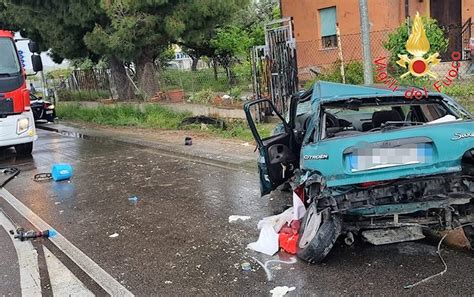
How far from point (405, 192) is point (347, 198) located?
0.50m

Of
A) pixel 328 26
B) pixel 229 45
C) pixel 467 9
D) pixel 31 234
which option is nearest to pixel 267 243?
pixel 31 234

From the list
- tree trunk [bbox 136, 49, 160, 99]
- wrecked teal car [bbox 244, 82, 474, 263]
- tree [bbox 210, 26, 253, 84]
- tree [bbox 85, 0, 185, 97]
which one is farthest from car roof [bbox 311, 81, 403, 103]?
tree [bbox 210, 26, 253, 84]

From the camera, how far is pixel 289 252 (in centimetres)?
466

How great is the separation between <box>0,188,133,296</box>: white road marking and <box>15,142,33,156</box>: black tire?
597 cm

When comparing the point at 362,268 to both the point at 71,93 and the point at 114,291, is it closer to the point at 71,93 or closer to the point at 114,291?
the point at 114,291

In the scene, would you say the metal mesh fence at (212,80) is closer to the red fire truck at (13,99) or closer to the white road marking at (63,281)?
the red fire truck at (13,99)

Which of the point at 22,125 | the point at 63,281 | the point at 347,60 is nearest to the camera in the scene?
the point at 63,281

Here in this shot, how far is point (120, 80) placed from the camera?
1966 centimetres

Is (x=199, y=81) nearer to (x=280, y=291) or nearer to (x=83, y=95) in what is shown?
(x=83, y=95)

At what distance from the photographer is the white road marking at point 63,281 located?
412 cm

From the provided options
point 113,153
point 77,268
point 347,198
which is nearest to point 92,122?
point 113,153

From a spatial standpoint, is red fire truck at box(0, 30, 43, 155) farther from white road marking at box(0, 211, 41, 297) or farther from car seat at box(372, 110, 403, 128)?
car seat at box(372, 110, 403, 128)

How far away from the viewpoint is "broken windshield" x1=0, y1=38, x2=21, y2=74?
11.7 meters

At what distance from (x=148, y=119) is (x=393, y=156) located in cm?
1273
